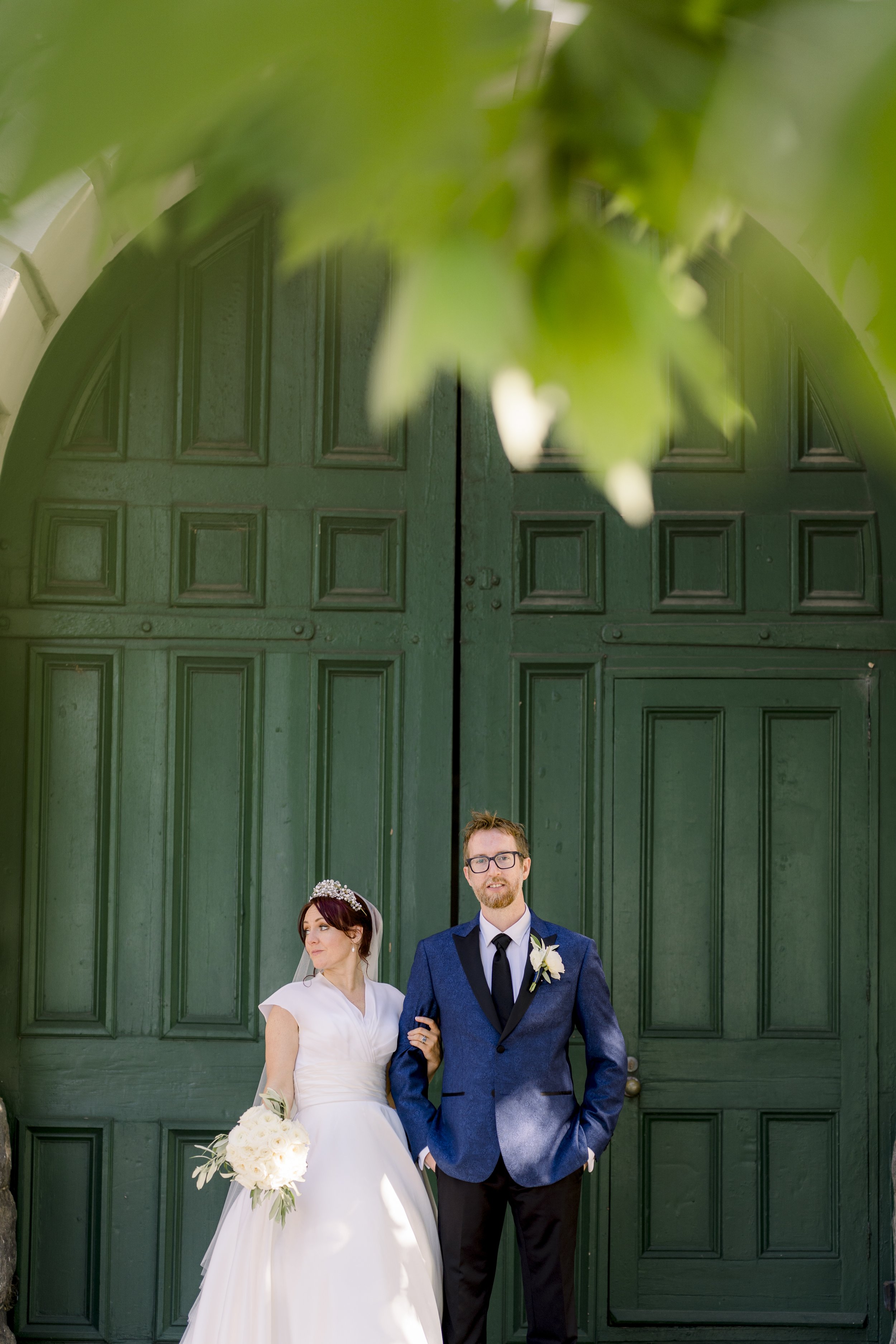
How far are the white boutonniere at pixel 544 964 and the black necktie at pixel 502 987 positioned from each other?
67 mm

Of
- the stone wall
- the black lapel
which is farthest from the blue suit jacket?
the stone wall

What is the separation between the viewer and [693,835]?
4.14 m

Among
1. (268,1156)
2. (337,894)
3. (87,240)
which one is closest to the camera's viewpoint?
(87,240)

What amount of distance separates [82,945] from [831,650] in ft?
8.80

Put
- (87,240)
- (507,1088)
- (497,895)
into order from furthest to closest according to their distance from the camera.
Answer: (497,895)
(507,1088)
(87,240)

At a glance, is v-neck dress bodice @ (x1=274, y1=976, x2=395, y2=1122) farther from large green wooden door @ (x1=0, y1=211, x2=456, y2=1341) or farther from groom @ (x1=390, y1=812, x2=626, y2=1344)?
large green wooden door @ (x1=0, y1=211, x2=456, y2=1341)

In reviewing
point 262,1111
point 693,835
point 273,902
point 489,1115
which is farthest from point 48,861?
point 693,835

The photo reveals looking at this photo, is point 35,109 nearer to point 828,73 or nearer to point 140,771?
point 828,73

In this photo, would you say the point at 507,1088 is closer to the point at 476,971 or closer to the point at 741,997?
the point at 476,971

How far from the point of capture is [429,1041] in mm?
3459

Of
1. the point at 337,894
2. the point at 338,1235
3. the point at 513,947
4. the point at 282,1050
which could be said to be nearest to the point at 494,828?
the point at 513,947

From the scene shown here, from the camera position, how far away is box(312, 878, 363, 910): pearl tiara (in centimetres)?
369

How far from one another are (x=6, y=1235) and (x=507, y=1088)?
1.69 metres

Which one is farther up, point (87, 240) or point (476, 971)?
point (87, 240)
